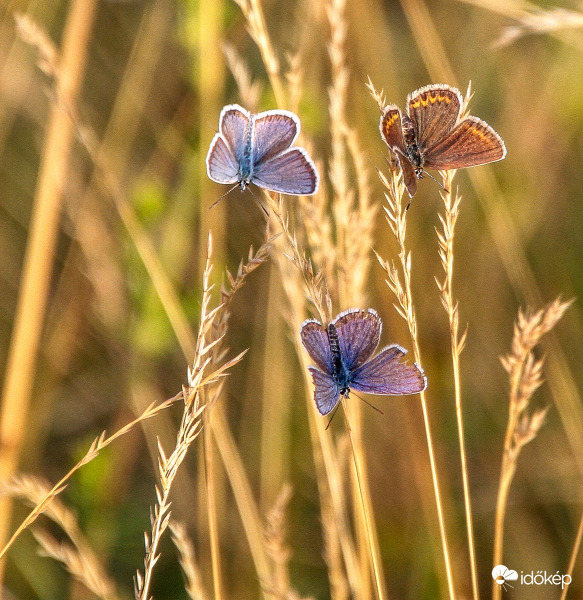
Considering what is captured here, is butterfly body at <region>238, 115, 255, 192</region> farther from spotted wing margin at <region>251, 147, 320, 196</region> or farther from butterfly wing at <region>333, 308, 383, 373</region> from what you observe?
Result: butterfly wing at <region>333, 308, 383, 373</region>

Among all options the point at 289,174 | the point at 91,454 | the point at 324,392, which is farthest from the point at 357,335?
the point at 91,454

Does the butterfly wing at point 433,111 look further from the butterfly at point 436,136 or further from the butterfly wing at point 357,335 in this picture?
the butterfly wing at point 357,335

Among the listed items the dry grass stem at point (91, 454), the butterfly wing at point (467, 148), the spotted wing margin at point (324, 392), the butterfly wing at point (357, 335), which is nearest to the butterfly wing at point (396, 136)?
the butterfly wing at point (467, 148)

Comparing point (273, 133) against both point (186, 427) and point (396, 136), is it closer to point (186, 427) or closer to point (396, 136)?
point (396, 136)

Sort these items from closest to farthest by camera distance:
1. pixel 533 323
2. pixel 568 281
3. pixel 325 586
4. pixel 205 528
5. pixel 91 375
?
pixel 533 323
pixel 205 528
pixel 325 586
pixel 568 281
pixel 91 375

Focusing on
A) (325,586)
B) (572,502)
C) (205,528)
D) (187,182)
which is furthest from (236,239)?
(572,502)

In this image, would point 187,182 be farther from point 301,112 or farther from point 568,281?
point 568,281

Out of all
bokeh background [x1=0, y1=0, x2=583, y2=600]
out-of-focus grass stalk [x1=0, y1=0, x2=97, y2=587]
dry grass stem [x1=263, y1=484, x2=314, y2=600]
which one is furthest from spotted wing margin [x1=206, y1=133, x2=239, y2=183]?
bokeh background [x1=0, y1=0, x2=583, y2=600]
